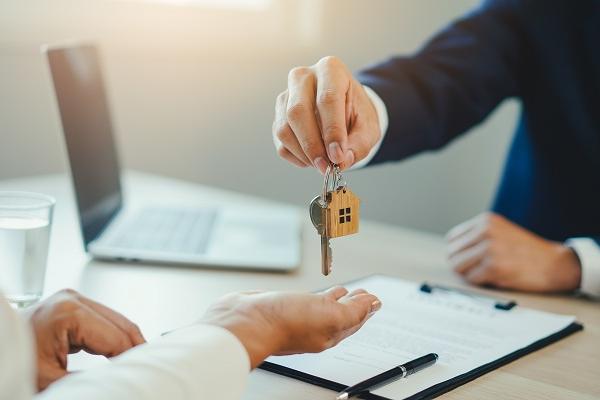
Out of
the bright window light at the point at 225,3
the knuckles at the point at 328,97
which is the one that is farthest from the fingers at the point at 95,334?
the bright window light at the point at 225,3

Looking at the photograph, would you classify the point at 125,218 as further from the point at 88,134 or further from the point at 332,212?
the point at 332,212

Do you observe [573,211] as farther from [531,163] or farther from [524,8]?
[524,8]

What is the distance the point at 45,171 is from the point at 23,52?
1.01 feet

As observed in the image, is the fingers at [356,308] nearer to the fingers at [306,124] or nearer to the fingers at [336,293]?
the fingers at [336,293]

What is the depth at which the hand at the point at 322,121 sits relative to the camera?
0.84 meters

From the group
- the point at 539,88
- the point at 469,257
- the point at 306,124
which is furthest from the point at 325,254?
the point at 539,88

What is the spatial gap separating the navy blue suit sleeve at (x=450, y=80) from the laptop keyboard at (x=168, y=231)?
0.33 m

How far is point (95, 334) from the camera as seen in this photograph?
695 mm

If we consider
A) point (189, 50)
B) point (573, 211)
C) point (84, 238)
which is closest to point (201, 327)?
point (84, 238)

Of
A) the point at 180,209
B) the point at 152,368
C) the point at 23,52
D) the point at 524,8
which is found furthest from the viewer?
the point at 23,52

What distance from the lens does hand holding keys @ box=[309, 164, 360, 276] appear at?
2.65ft

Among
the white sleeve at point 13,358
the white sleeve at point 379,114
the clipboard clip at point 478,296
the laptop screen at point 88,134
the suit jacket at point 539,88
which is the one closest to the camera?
the white sleeve at point 13,358

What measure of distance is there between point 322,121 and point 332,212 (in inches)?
4.1

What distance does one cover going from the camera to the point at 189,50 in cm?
225
